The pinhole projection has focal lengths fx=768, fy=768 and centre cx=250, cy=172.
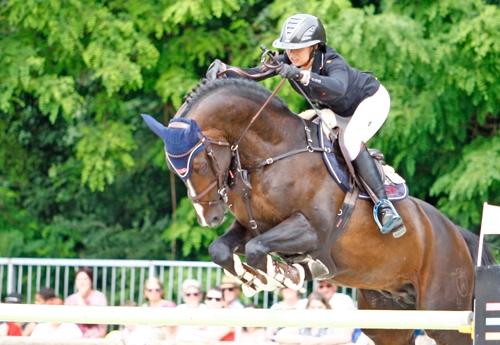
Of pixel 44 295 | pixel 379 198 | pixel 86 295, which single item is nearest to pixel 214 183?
pixel 379 198

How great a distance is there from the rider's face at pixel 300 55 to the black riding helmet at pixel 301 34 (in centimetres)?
10

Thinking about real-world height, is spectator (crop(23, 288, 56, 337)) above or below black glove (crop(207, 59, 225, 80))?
below

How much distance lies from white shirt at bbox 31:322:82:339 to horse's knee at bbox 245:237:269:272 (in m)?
2.87

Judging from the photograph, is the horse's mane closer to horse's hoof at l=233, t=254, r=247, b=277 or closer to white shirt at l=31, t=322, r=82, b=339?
horse's hoof at l=233, t=254, r=247, b=277

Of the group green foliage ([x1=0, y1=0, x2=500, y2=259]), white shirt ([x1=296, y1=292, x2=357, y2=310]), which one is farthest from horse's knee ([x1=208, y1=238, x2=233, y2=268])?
green foliage ([x1=0, y1=0, x2=500, y2=259])

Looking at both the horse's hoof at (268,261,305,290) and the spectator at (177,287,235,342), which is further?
the spectator at (177,287,235,342)

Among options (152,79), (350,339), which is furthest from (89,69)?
(350,339)

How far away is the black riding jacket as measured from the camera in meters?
4.88

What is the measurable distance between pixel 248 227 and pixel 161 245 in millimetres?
4931

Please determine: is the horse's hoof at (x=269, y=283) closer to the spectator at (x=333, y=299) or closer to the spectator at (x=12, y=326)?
the spectator at (x=333, y=299)

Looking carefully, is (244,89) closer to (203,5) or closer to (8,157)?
(203,5)

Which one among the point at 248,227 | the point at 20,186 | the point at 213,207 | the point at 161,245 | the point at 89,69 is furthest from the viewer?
the point at 20,186

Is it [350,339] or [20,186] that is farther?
[20,186]

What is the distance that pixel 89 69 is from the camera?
9.24 metres
